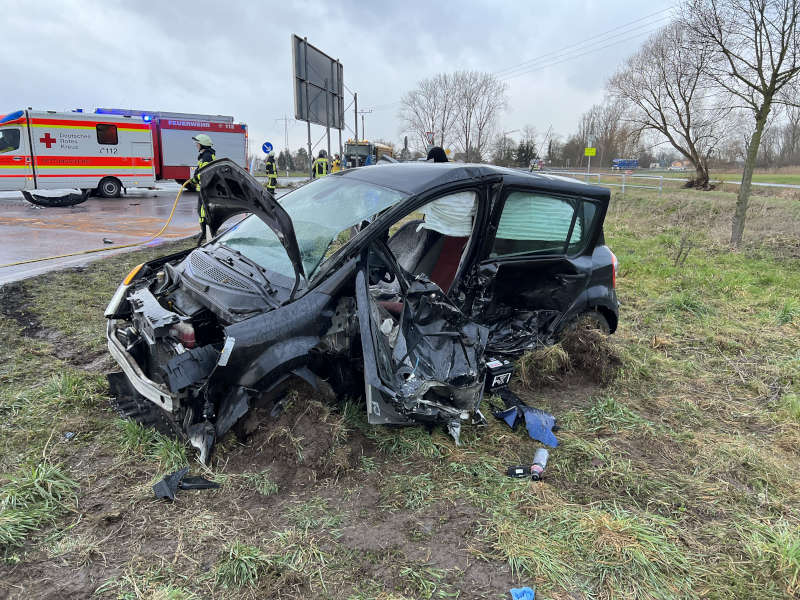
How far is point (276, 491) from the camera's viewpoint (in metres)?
2.54

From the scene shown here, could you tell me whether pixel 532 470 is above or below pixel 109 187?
below

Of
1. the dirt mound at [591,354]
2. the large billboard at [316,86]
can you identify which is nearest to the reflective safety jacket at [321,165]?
the large billboard at [316,86]

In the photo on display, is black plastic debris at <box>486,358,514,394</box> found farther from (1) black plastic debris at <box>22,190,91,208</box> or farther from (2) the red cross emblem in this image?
(2) the red cross emblem

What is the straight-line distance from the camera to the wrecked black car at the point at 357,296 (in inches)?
102

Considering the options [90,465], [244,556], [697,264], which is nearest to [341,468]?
[244,556]

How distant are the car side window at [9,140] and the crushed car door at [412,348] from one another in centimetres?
1724

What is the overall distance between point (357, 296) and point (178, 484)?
1361 mm

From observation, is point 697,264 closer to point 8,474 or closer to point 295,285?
point 295,285

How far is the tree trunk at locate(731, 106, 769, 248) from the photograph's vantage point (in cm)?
945

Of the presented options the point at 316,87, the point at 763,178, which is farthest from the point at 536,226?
the point at 763,178

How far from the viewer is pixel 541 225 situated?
12.5ft

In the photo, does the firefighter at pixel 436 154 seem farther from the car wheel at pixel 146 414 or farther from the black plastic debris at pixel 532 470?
the car wheel at pixel 146 414

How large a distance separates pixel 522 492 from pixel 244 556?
57.3 inches

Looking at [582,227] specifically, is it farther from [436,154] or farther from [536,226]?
[436,154]
